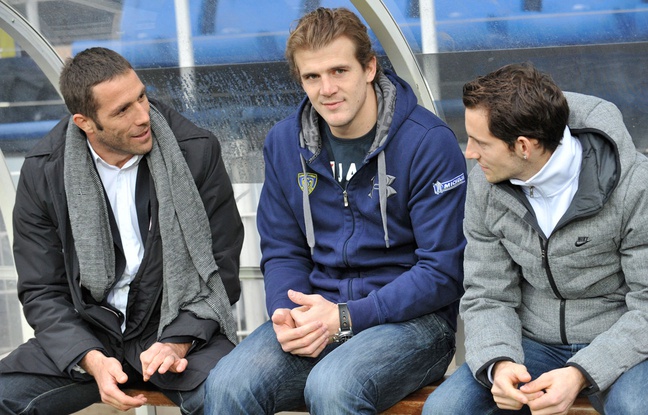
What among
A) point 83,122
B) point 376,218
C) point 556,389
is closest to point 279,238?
point 376,218

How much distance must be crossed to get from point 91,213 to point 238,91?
3.80 ft

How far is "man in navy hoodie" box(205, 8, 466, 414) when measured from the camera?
320 cm

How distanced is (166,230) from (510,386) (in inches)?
55.5

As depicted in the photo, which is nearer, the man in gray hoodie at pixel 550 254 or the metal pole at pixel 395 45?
the man in gray hoodie at pixel 550 254

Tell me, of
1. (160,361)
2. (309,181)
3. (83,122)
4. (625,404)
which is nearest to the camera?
(625,404)

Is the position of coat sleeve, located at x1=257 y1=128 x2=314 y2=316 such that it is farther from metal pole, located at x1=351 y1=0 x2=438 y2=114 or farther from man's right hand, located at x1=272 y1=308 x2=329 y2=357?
metal pole, located at x1=351 y1=0 x2=438 y2=114

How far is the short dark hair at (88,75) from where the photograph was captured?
3559 millimetres

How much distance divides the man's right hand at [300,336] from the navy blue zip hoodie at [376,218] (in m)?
0.13

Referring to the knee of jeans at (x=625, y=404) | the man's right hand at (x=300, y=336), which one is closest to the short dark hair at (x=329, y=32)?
the man's right hand at (x=300, y=336)

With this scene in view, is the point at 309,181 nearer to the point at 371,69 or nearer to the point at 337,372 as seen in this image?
the point at 371,69

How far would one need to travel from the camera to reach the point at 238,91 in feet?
14.7

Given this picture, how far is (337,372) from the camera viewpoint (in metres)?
3.07

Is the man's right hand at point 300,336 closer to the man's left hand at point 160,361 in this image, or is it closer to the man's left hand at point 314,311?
the man's left hand at point 314,311

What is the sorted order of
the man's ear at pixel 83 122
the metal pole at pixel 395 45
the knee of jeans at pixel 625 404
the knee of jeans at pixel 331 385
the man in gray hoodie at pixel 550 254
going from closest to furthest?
the knee of jeans at pixel 625 404 → the man in gray hoodie at pixel 550 254 → the knee of jeans at pixel 331 385 → the man's ear at pixel 83 122 → the metal pole at pixel 395 45
